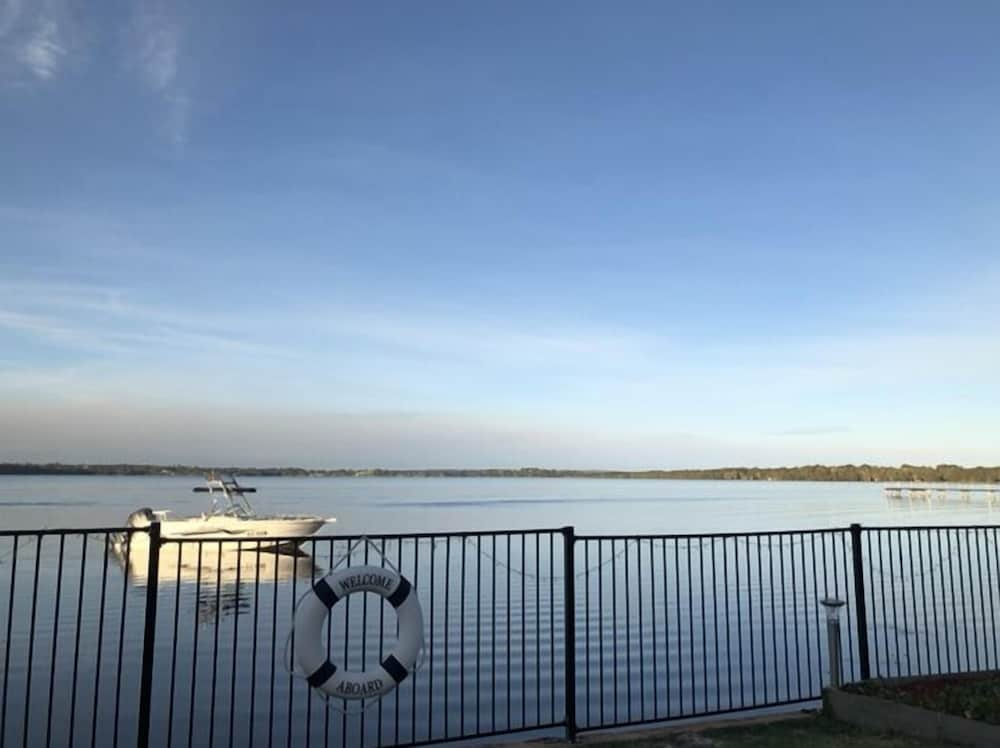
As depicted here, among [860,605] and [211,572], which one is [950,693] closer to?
[860,605]

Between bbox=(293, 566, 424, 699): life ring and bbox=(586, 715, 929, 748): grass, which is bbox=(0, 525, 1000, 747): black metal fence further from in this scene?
bbox=(586, 715, 929, 748): grass

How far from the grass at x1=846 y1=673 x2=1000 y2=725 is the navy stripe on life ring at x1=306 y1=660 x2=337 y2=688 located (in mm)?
3634

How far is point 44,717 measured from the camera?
955 centimetres

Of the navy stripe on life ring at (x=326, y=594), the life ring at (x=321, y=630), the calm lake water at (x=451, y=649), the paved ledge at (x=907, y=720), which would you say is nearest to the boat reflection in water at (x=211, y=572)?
the calm lake water at (x=451, y=649)

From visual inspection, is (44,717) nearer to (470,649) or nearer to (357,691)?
(470,649)

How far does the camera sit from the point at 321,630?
4973 millimetres

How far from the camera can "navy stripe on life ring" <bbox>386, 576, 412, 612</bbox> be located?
5027 millimetres

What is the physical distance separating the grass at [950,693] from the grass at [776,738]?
34cm

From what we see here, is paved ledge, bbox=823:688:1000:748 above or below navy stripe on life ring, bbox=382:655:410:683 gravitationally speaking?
below

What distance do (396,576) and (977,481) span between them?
487 feet

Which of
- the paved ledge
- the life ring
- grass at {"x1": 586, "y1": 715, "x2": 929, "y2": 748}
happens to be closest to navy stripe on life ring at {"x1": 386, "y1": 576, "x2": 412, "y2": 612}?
the life ring

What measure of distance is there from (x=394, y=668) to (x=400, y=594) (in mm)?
443

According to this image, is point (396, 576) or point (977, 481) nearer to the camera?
point (396, 576)

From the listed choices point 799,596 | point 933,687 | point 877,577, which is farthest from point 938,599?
point 933,687
